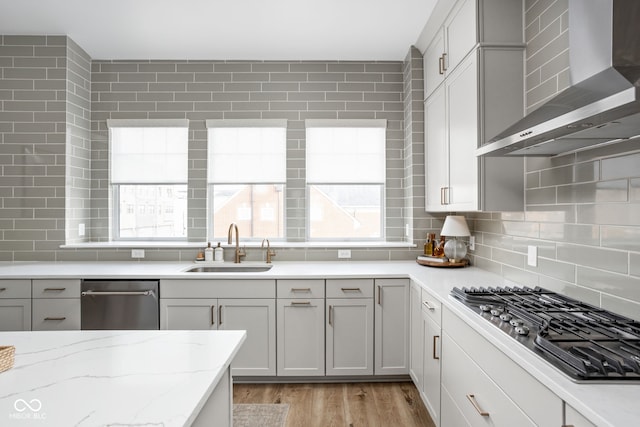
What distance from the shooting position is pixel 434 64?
9.50ft

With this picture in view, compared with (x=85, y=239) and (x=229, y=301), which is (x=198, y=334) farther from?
(x=85, y=239)

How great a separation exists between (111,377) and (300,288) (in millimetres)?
1818

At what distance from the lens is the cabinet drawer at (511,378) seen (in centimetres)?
102

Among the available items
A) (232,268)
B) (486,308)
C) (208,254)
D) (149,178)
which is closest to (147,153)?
(149,178)

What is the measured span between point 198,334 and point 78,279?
1.92 meters

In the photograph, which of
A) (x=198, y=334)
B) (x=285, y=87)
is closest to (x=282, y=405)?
(x=198, y=334)

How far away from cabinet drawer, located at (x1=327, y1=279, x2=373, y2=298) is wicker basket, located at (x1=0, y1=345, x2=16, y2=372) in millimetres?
1950

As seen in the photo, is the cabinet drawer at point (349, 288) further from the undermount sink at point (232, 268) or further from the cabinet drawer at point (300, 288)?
the undermount sink at point (232, 268)

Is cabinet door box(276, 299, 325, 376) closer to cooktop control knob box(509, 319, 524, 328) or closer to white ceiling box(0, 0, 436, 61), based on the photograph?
cooktop control knob box(509, 319, 524, 328)

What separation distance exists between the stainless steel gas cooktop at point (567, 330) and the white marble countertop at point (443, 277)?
0.11 ft

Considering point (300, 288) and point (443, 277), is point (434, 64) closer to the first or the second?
point (443, 277)

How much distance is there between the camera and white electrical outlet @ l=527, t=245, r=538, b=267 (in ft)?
6.79

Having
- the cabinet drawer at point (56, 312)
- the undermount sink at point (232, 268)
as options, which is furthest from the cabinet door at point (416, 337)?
the cabinet drawer at point (56, 312)

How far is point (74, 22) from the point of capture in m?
2.92
